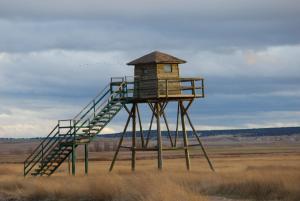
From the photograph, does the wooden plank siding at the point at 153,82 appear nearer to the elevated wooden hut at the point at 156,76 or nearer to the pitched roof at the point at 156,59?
the elevated wooden hut at the point at 156,76

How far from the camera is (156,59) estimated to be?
42.2 m

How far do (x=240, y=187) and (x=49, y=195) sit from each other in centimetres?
874

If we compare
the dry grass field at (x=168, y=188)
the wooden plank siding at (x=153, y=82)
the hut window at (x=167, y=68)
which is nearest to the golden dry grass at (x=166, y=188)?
the dry grass field at (x=168, y=188)

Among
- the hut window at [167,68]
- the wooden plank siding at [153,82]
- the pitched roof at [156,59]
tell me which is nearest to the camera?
the wooden plank siding at [153,82]

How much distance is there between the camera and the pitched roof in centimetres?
4225

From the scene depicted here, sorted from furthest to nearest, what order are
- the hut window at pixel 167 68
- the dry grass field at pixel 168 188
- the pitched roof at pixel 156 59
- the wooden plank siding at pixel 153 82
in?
the hut window at pixel 167 68
the pitched roof at pixel 156 59
the wooden plank siding at pixel 153 82
the dry grass field at pixel 168 188

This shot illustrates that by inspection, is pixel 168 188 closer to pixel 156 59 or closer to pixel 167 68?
pixel 156 59

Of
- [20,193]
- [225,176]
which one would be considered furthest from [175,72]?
[20,193]

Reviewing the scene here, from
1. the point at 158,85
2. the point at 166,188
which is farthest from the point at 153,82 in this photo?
the point at 166,188

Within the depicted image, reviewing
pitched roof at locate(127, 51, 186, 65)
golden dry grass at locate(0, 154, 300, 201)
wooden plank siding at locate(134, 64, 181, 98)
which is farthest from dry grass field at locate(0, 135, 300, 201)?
pitched roof at locate(127, 51, 186, 65)

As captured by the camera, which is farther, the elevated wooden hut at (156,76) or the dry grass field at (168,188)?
the elevated wooden hut at (156,76)

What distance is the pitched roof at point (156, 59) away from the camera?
4225 centimetres

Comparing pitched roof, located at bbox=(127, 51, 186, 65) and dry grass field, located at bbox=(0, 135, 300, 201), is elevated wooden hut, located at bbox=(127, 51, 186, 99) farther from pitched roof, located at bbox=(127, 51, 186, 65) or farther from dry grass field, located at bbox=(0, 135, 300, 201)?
dry grass field, located at bbox=(0, 135, 300, 201)

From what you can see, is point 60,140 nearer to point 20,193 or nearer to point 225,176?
point 20,193
